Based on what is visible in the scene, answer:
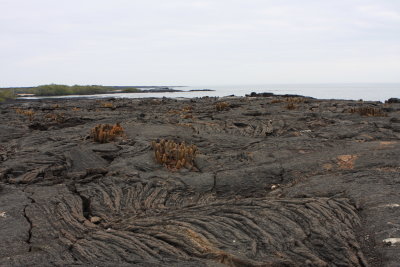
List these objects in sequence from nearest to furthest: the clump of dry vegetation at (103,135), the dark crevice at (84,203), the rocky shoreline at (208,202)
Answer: the rocky shoreline at (208,202) < the dark crevice at (84,203) < the clump of dry vegetation at (103,135)

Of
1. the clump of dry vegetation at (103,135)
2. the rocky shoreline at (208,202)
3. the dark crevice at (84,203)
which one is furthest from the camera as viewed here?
the clump of dry vegetation at (103,135)

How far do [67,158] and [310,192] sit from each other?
19.5ft

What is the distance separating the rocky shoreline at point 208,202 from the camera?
438 cm

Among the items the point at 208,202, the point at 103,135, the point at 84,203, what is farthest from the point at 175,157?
the point at 103,135

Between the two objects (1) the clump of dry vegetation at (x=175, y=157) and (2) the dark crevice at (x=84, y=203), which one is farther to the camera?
(1) the clump of dry vegetation at (x=175, y=157)

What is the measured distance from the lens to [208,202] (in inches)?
257

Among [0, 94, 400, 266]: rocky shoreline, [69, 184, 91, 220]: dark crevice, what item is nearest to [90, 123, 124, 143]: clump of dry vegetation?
[0, 94, 400, 266]: rocky shoreline

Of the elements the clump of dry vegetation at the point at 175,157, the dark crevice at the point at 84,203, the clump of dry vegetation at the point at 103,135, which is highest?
the clump of dry vegetation at the point at 103,135

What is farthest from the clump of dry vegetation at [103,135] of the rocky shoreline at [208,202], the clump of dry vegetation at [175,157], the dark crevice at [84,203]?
the dark crevice at [84,203]

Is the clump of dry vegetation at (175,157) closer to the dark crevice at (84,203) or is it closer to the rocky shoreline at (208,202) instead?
the rocky shoreline at (208,202)

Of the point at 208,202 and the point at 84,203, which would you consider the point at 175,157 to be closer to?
the point at 208,202

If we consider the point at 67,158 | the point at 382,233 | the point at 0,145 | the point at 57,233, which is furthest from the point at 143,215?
the point at 0,145

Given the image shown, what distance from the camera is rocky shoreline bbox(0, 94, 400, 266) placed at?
14.4 feet

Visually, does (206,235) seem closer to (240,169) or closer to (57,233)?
(57,233)
